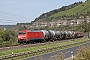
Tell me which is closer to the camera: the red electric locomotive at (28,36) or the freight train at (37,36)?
the red electric locomotive at (28,36)

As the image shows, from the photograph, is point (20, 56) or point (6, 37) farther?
point (6, 37)

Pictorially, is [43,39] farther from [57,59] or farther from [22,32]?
[57,59]

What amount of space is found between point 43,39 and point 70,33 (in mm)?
26727

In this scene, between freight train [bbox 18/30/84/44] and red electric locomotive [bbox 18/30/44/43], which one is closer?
red electric locomotive [bbox 18/30/44/43]

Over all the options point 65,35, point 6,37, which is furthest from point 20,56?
point 6,37

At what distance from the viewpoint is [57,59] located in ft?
47.8

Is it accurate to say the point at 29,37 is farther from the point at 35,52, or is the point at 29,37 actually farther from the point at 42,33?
the point at 35,52

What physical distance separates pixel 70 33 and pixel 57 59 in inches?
2868

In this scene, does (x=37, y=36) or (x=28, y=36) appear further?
(x=37, y=36)

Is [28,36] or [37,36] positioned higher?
[28,36]

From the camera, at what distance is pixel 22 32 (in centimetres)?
5444

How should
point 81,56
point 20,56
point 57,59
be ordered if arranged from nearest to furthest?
point 57,59
point 81,56
point 20,56

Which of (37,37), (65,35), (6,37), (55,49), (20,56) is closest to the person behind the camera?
(20,56)

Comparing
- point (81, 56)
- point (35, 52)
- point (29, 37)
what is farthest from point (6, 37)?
point (81, 56)
